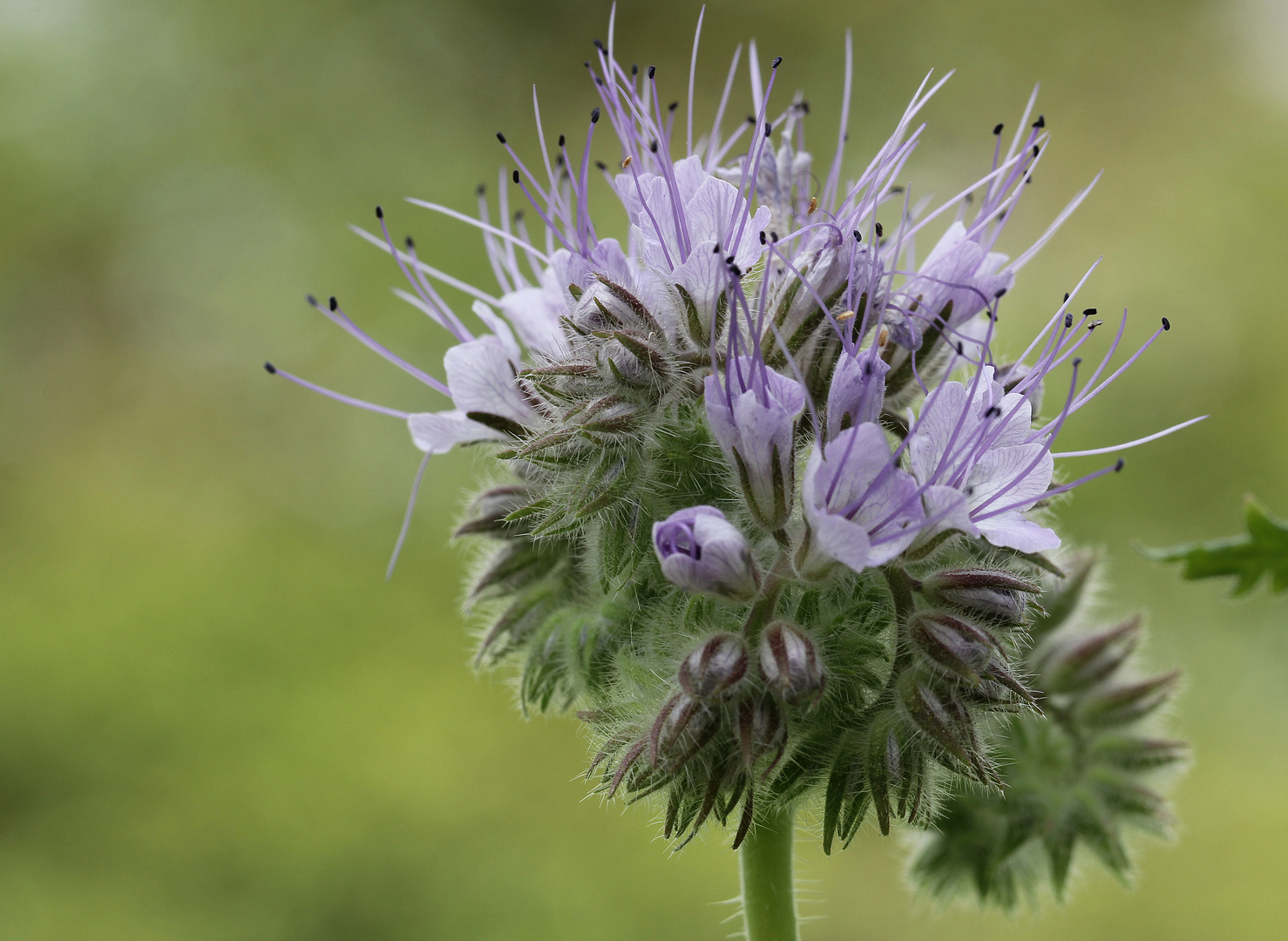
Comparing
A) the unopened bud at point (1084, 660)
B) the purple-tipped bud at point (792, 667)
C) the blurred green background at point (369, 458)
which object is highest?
the blurred green background at point (369, 458)

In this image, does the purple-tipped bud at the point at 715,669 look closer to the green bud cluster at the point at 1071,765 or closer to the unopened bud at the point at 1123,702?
the green bud cluster at the point at 1071,765

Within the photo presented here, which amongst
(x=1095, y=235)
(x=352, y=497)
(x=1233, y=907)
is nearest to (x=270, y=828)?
(x=352, y=497)

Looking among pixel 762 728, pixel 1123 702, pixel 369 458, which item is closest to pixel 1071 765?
pixel 1123 702

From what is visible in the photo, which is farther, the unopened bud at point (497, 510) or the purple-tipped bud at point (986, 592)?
the unopened bud at point (497, 510)

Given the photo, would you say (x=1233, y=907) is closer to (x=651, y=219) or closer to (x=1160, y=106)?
(x=651, y=219)

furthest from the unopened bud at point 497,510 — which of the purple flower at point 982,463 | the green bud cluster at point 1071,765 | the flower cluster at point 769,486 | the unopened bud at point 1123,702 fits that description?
the unopened bud at point 1123,702

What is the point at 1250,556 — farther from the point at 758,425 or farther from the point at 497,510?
the point at 497,510

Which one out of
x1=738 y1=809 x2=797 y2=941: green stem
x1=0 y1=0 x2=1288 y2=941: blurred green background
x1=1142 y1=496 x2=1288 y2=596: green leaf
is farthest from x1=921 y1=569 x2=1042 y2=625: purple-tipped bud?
x1=0 y1=0 x2=1288 y2=941: blurred green background
